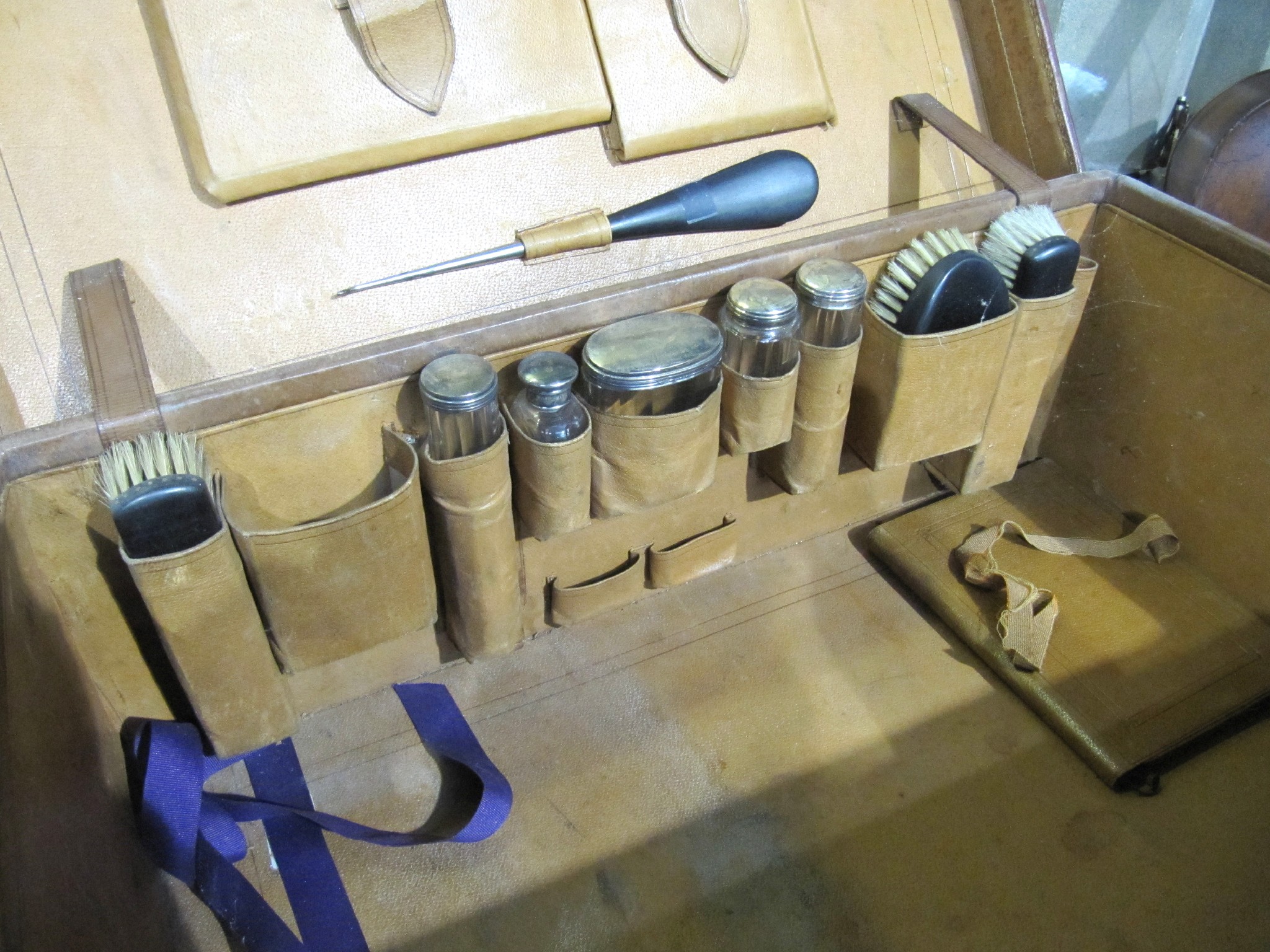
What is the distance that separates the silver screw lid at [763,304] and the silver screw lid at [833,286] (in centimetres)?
3

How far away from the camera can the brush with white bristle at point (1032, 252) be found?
38.6 inches

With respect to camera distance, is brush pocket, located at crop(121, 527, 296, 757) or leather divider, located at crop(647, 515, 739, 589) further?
leather divider, located at crop(647, 515, 739, 589)

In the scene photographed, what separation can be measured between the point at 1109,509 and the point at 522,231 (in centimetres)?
87

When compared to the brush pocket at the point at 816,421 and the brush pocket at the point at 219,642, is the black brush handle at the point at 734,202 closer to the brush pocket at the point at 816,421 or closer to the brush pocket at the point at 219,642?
the brush pocket at the point at 816,421

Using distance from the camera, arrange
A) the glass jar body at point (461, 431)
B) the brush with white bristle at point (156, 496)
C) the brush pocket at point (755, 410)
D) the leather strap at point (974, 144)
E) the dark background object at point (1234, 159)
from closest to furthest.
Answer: the brush with white bristle at point (156, 496), the glass jar body at point (461, 431), the brush pocket at point (755, 410), the leather strap at point (974, 144), the dark background object at point (1234, 159)

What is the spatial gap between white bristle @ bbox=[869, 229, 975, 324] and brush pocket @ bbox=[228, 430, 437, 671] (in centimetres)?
54

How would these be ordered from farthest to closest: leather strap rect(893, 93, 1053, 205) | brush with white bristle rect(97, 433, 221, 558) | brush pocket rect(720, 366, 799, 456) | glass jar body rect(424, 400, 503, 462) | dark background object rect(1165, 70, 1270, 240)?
dark background object rect(1165, 70, 1270, 240), leather strap rect(893, 93, 1053, 205), brush pocket rect(720, 366, 799, 456), glass jar body rect(424, 400, 503, 462), brush with white bristle rect(97, 433, 221, 558)

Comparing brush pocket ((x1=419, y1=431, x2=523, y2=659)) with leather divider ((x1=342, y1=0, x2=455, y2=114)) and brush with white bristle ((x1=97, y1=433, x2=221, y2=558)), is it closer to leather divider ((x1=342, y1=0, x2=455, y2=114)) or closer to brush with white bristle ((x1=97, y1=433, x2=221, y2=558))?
brush with white bristle ((x1=97, y1=433, x2=221, y2=558))

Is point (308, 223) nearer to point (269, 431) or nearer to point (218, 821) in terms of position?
point (269, 431)

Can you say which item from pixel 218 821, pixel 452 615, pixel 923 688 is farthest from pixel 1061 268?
pixel 218 821

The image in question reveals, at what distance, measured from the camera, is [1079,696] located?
101cm

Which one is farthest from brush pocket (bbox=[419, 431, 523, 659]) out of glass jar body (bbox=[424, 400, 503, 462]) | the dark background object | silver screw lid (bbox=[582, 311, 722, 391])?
the dark background object

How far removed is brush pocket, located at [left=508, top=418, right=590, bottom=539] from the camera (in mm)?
848

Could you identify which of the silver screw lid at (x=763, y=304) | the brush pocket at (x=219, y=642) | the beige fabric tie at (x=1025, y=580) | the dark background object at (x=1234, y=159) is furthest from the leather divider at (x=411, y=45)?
the dark background object at (x=1234, y=159)
